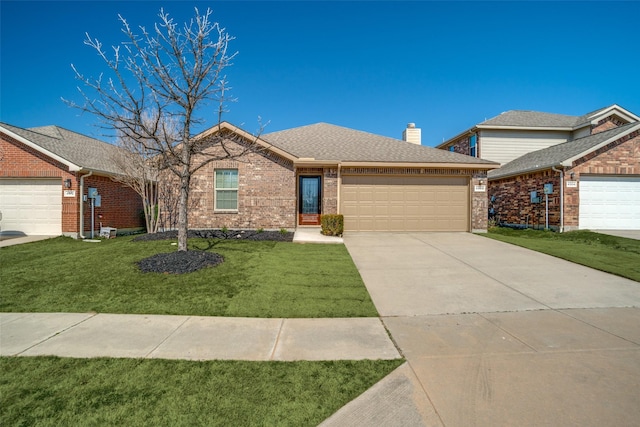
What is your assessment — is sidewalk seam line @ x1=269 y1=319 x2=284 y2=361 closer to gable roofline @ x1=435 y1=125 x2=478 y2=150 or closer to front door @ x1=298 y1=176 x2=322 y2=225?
front door @ x1=298 y1=176 x2=322 y2=225

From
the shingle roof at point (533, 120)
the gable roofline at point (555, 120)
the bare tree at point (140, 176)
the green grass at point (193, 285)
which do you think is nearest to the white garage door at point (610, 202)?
the gable roofline at point (555, 120)

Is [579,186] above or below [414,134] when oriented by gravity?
below

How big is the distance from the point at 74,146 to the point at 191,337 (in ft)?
49.4

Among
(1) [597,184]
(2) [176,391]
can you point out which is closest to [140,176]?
(2) [176,391]

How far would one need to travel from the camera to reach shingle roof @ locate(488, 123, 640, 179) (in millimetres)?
13594

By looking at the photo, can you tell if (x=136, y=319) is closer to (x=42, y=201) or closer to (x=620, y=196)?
(x=42, y=201)

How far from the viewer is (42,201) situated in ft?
39.3

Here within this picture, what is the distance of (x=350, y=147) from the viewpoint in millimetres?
14367

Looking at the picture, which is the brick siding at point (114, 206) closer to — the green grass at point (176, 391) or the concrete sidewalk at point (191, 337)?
the concrete sidewalk at point (191, 337)

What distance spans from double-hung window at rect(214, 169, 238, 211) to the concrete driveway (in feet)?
23.2

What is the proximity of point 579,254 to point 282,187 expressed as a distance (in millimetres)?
9922

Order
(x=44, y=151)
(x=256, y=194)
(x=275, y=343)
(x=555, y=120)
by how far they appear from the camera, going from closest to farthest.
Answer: (x=275, y=343), (x=44, y=151), (x=256, y=194), (x=555, y=120)

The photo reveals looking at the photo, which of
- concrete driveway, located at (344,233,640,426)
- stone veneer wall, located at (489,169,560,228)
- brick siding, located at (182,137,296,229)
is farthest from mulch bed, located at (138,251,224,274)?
A: stone veneer wall, located at (489,169,560,228)

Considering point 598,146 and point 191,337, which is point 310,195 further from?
point 598,146
